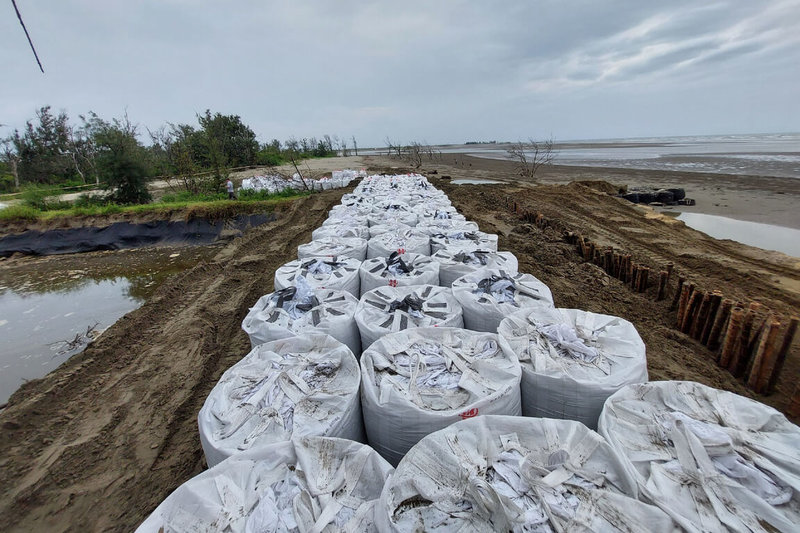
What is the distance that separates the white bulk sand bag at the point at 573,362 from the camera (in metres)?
1.98

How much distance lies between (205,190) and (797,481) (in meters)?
18.3

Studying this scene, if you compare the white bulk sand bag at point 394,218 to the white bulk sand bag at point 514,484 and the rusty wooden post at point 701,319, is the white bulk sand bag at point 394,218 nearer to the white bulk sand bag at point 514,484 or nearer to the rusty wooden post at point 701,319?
the rusty wooden post at point 701,319

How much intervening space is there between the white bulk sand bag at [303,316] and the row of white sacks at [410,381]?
0.91 ft

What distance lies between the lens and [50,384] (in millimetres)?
3887

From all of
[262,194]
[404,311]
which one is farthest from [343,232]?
[262,194]

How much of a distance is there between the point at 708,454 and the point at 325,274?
10.5ft

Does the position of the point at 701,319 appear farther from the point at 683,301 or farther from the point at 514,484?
the point at 514,484

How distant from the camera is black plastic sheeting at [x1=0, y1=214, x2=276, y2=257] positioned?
11.3m

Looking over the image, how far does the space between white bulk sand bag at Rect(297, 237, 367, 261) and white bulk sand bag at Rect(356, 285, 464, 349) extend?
5.28 ft

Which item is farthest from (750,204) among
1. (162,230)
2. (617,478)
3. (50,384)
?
(162,230)

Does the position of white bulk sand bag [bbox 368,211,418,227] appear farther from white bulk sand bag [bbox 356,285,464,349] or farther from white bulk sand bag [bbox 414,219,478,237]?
white bulk sand bag [bbox 356,285,464,349]

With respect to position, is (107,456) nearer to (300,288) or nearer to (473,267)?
(300,288)

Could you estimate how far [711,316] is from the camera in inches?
145

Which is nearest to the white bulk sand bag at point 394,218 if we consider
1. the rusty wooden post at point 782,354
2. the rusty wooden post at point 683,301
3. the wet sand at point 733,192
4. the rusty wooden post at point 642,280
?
the rusty wooden post at point 642,280
